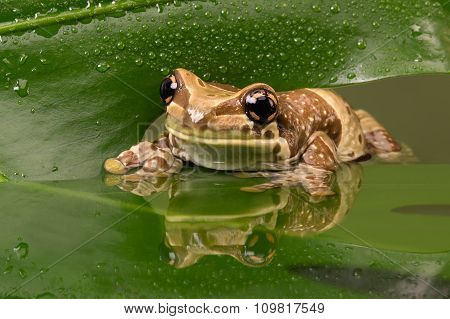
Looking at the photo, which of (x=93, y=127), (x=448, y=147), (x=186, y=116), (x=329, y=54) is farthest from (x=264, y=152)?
(x=448, y=147)

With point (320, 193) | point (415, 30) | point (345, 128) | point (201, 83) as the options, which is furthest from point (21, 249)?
point (345, 128)

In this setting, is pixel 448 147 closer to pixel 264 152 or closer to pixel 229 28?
pixel 264 152

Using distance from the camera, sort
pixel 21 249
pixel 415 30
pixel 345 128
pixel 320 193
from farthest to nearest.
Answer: pixel 345 128 < pixel 415 30 < pixel 320 193 < pixel 21 249

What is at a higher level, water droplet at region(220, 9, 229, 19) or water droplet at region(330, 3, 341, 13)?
water droplet at region(330, 3, 341, 13)

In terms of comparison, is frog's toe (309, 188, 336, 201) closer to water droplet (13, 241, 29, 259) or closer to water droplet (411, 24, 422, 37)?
water droplet (411, 24, 422, 37)

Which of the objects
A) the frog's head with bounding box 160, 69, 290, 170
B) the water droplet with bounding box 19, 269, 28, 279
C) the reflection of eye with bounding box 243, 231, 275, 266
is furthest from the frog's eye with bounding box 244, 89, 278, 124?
the water droplet with bounding box 19, 269, 28, 279

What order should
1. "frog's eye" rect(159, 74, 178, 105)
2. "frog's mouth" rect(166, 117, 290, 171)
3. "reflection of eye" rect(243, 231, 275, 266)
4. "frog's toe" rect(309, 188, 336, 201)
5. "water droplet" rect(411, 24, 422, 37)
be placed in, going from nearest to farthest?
1. "reflection of eye" rect(243, 231, 275, 266)
2. "frog's toe" rect(309, 188, 336, 201)
3. "water droplet" rect(411, 24, 422, 37)
4. "frog's eye" rect(159, 74, 178, 105)
5. "frog's mouth" rect(166, 117, 290, 171)

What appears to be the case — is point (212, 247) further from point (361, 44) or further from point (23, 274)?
point (361, 44)
